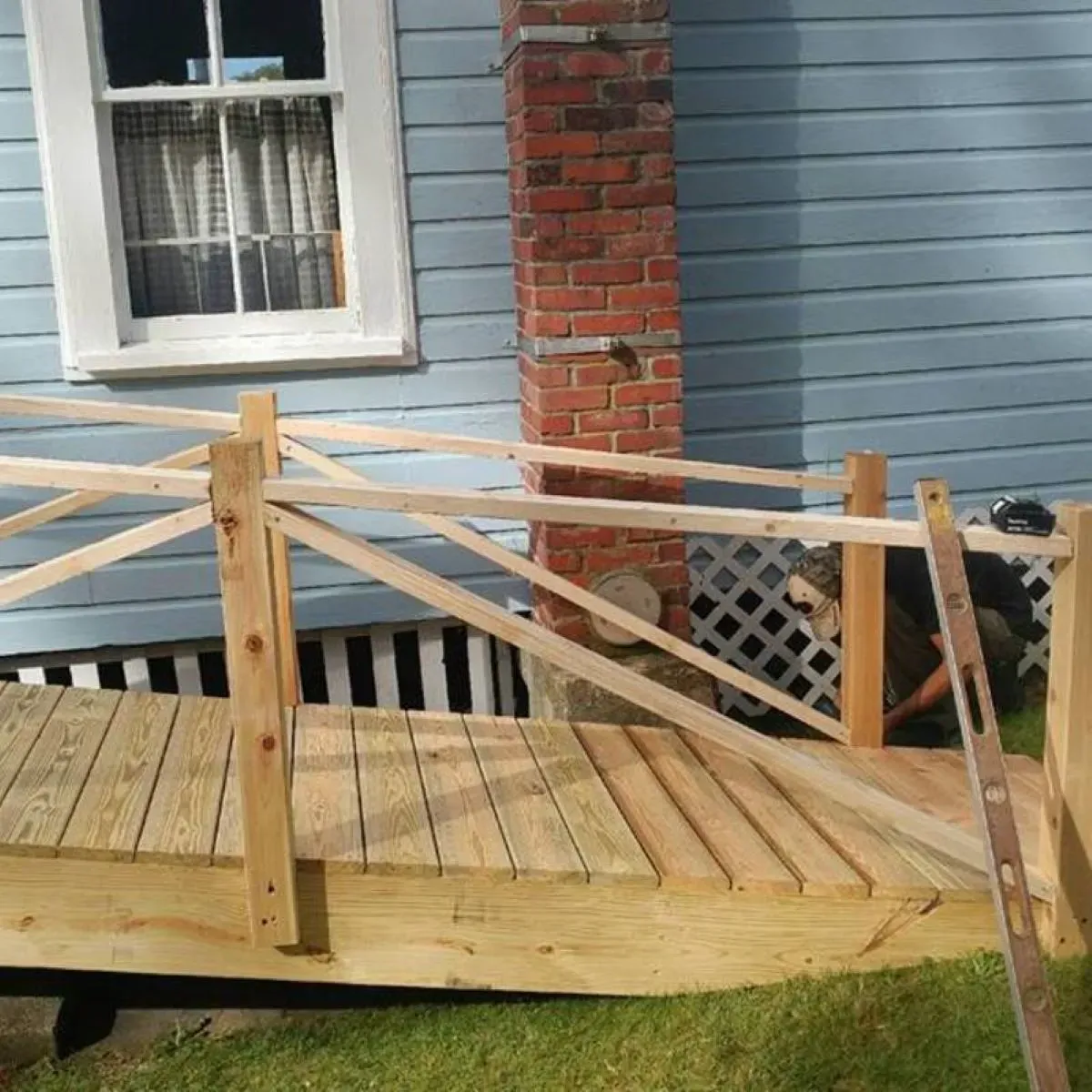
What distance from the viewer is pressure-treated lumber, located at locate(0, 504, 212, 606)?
9.16 feet

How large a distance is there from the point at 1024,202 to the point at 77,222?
12.3 ft

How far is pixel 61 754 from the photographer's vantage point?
366 cm

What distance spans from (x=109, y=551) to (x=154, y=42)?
2505mm

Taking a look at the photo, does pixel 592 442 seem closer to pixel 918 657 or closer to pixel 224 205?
pixel 918 657

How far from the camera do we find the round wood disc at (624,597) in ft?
15.0

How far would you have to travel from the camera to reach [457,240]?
4906 millimetres

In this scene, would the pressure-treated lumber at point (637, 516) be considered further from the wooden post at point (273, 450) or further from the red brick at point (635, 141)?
the red brick at point (635, 141)

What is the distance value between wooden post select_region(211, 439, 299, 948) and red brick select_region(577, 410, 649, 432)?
2.00 meters

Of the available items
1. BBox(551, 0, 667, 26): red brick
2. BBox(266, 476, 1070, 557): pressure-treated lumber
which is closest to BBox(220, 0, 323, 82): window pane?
BBox(551, 0, 667, 26): red brick

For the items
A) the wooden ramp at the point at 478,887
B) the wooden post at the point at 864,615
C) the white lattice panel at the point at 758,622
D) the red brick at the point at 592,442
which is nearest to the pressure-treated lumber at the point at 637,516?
the wooden ramp at the point at 478,887

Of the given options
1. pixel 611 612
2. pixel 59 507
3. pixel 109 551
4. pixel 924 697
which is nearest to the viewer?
pixel 109 551

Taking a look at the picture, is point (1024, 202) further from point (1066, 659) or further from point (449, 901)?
point (449, 901)

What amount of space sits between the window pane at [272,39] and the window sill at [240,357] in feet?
3.16

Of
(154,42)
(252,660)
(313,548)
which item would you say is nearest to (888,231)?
(154,42)
